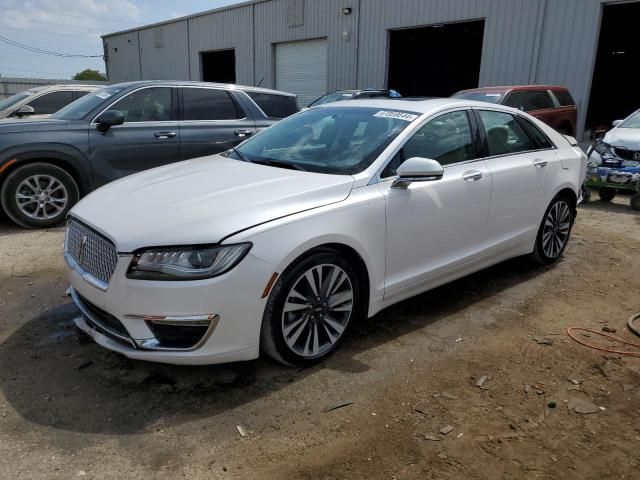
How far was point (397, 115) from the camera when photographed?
393 cm

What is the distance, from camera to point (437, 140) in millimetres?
3967

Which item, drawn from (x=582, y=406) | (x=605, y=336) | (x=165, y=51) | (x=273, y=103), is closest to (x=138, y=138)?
(x=273, y=103)

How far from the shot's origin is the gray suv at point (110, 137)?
6.17 m

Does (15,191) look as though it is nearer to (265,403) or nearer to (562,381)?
(265,403)

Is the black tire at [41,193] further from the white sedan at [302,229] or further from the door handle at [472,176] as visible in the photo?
the door handle at [472,176]

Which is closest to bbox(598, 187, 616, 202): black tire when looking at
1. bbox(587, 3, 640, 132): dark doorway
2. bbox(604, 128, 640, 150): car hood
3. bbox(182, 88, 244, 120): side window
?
bbox(604, 128, 640, 150): car hood

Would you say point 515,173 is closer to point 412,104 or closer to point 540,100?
point 412,104

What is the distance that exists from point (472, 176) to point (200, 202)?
2101mm

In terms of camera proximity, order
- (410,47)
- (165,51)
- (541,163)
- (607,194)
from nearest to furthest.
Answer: (541,163)
(607,194)
(410,47)
(165,51)

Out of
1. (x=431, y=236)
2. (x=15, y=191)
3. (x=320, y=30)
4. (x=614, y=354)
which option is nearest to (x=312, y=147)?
(x=431, y=236)

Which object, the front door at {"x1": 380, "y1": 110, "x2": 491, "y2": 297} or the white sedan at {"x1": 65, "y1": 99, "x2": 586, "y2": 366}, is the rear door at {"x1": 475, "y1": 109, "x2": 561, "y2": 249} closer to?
the white sedan at {"x1": 65, "y1": 99, "x2": 586, "y2": 366}

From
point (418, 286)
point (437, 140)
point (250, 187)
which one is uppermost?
point (437, 140)

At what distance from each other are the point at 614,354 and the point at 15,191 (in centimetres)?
618

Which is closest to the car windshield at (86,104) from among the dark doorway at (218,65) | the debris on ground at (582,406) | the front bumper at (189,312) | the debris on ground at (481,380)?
the front bumper at (189,312)
